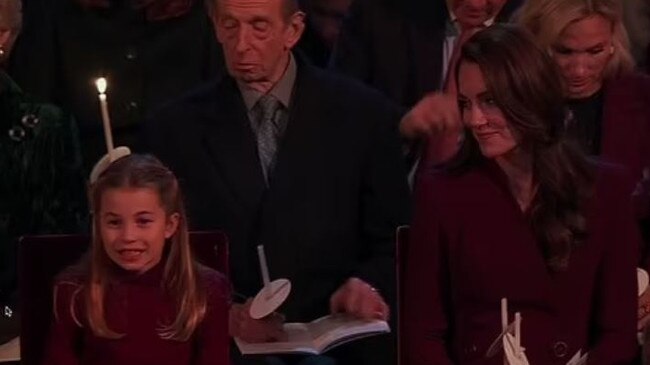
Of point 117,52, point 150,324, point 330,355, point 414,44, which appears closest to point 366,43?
point 414,44

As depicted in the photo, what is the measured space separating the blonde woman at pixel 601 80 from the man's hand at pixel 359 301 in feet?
1.91

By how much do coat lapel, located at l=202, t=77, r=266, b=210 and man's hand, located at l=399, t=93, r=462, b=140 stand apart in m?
0.32

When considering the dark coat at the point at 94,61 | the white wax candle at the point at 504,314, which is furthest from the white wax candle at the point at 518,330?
the dark coat at the point at 94,61

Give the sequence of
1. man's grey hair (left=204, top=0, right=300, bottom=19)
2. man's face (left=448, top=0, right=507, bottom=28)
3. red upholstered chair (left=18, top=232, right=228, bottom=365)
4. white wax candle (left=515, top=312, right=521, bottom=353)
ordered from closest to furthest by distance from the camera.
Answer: white wax candle (left=515, top=312, right=521, bottom=353), red upholstered chair (left=18, top=232, right=228, bottom=365), man's grey hair (left=204, top=0, right=300, bottom=19), man's face (left=448, top=0, right=507, bottom=28)

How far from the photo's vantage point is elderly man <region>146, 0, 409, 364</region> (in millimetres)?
3613

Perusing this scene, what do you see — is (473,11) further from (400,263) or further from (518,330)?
(518,330)

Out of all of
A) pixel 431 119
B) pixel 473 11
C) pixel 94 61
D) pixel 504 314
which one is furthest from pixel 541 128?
pixel 94 61

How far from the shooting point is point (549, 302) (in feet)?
10.6

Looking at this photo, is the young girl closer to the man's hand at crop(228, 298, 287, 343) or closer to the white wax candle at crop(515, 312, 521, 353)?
the man's hand at crop(228, 298, 287, 343)

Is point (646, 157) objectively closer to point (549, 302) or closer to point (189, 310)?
point (549, 302)

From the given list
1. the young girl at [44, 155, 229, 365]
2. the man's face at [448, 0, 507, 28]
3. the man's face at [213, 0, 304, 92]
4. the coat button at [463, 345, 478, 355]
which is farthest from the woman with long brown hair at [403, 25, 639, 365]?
the man's face at [448, 0, 507, 28]

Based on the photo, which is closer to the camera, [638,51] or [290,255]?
[290,255]

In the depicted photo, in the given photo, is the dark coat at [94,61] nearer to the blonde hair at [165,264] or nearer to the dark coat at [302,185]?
the dark coat at [302,185]

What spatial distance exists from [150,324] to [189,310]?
8cm
